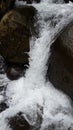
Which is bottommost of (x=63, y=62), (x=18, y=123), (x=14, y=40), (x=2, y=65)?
(x=18, y=123)

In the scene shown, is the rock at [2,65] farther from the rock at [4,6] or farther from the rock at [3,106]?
the rock at [4,6]

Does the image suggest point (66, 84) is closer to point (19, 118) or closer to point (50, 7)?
point (19, 118)

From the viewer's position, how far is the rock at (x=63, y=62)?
556 centimetres

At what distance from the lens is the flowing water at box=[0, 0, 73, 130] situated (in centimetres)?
548

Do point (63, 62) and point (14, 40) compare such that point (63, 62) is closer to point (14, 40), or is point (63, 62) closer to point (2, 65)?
point (14, 40)

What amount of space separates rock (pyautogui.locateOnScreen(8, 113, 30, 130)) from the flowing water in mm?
78

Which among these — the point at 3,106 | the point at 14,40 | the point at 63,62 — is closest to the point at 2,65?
the point at 14,40

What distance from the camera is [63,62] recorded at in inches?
223

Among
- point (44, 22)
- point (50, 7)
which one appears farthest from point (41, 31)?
point (50, 7)

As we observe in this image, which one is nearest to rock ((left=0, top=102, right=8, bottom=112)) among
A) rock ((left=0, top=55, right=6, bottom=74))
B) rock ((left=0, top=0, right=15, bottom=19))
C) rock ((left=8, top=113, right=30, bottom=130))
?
rock ((left=8, top=113, right=30, bottom=130))

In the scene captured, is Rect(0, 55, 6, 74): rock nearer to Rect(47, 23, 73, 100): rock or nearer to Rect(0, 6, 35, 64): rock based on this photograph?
Rect(0, 6, 35, 64): rock

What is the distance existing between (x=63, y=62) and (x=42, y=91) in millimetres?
840

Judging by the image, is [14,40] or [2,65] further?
[2,65]

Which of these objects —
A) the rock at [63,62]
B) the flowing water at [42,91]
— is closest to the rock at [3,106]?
the flowing water at [42,91]
